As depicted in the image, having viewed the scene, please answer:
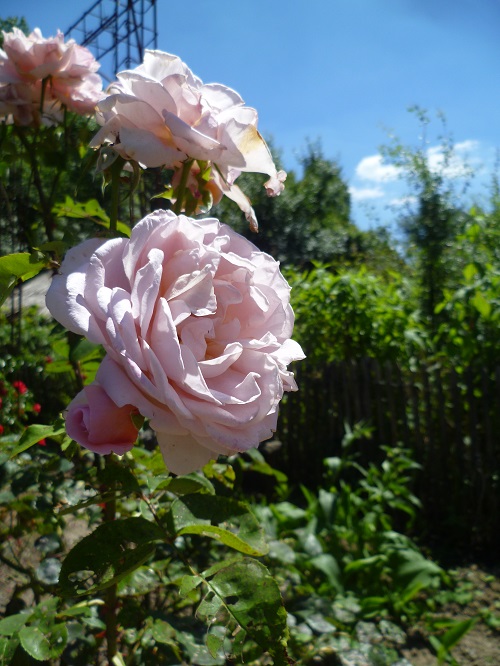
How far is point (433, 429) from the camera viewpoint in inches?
179

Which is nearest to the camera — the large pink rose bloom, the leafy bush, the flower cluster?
the large pink rose bloom

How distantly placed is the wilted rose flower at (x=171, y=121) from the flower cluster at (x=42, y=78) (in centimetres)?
49

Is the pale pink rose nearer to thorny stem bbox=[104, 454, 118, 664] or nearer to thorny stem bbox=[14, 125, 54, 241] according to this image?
thorny stem bbox=[104, 454, 118, 664]

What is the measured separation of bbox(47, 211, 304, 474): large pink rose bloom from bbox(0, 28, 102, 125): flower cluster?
0.69 m

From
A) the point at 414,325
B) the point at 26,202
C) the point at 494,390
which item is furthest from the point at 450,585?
the point at 26,202

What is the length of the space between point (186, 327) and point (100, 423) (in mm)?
119

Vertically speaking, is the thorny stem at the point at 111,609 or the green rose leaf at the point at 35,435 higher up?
the green rose leaf at the point at 35,435

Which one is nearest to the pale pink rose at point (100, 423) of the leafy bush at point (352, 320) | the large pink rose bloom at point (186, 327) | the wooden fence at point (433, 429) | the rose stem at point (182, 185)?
the large pink rose bloom at point (186, 327)

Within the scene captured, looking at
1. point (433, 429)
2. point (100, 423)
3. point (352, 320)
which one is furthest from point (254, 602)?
point (352, 320)

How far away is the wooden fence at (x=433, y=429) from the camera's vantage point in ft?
13.6

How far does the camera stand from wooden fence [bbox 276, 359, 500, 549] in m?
4.14

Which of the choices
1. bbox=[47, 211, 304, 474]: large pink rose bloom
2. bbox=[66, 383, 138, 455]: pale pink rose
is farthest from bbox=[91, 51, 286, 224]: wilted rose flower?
bbox=[66, 383, 138, 455]: pale pink rose

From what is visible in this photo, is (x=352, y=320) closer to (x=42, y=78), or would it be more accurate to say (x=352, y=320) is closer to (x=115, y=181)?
(x=42, y=78)

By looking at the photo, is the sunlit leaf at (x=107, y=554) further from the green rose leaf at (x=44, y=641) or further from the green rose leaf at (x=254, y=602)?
the green rose leaf at (x=44, y=641)
